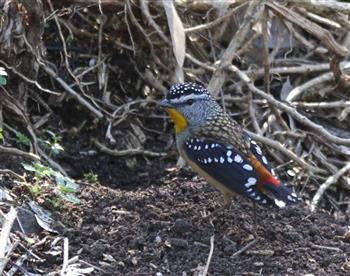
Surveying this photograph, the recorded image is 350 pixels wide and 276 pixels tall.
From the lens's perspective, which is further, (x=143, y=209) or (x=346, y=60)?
(x=346, y=60)

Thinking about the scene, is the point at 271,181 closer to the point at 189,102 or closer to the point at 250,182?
the point at 250,182

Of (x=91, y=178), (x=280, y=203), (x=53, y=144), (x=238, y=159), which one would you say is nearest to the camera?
(x=280, y=203)

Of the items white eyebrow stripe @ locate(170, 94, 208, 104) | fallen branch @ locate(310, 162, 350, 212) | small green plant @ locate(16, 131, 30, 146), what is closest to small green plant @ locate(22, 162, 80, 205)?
small green plant @ locate(16, 131, 30, 146)

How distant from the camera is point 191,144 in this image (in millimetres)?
5055

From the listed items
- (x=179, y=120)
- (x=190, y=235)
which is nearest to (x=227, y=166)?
(x=190, y=235)

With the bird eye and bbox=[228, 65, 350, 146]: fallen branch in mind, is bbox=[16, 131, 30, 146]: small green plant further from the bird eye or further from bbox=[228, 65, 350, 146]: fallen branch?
bbox=[228, 65, 350, 146]: fallen branch

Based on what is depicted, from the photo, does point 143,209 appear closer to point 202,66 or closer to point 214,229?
point 214,229

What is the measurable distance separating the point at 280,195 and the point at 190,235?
0.54 meters

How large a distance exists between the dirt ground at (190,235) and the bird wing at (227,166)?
0.82 ft

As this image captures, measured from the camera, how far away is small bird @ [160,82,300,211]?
185 inches

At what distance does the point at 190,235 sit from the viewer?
4.65 meters

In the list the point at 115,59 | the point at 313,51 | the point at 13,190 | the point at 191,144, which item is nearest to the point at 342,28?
the point at 313,51

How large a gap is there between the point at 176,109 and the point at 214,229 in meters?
0.86

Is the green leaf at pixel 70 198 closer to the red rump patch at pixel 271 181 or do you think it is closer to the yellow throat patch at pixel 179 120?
the yellow throat patch at pixel 179 120
